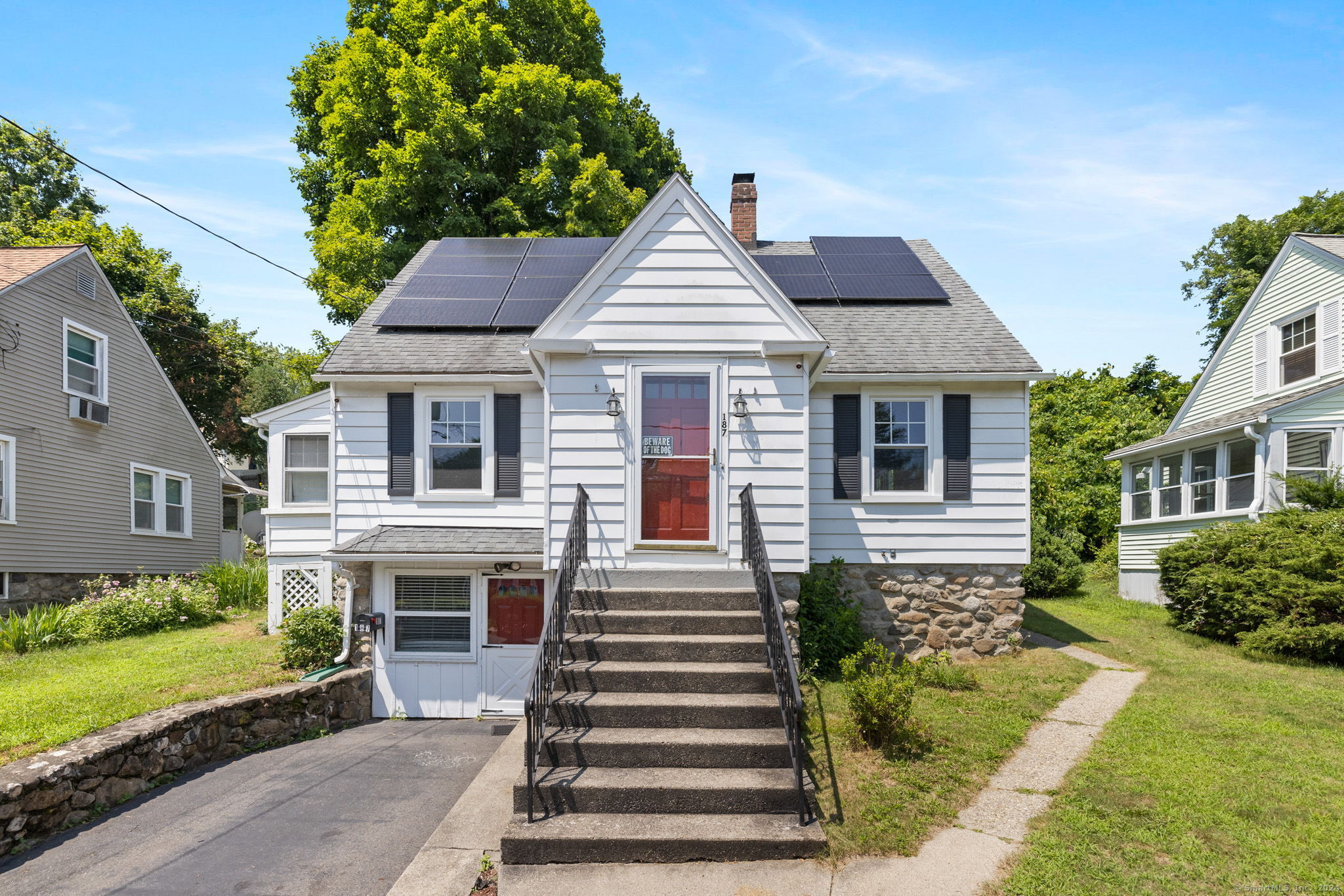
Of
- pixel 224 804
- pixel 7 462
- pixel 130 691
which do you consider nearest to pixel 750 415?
pixel 224 804

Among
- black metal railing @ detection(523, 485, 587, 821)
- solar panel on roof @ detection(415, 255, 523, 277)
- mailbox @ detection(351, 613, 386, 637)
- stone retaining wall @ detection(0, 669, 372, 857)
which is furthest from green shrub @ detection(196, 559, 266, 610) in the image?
black metal railing @ detection(523, 485, 587, 821)

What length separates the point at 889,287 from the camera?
1198 centimetres

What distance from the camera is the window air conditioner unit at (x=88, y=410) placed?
48.7 ft

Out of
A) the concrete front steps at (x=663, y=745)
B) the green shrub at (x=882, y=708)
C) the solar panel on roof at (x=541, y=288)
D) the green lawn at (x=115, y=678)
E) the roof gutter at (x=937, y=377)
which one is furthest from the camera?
the solar panel on roof at (x=541, y=288)

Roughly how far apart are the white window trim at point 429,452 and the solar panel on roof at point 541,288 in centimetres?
193

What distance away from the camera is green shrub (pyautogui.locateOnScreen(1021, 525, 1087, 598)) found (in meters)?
15.9

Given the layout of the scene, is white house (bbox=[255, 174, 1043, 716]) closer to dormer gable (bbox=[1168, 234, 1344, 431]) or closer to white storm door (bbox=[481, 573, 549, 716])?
white storm door (bbox=[481, 573, 549, 716])

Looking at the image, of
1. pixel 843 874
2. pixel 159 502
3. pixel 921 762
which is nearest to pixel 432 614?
pixel 921 762

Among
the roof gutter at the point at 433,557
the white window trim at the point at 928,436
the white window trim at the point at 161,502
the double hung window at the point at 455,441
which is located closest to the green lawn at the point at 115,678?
the roof gutter at the point at 433,557

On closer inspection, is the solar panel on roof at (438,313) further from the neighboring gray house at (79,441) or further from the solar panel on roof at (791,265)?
the neighboring gray house at (79,441)

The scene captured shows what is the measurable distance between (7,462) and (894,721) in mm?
15069

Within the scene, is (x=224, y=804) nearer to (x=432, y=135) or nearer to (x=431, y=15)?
(x=432, y=135)

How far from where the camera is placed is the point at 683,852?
5.07 metres

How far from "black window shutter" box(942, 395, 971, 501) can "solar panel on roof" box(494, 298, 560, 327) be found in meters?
5.70
